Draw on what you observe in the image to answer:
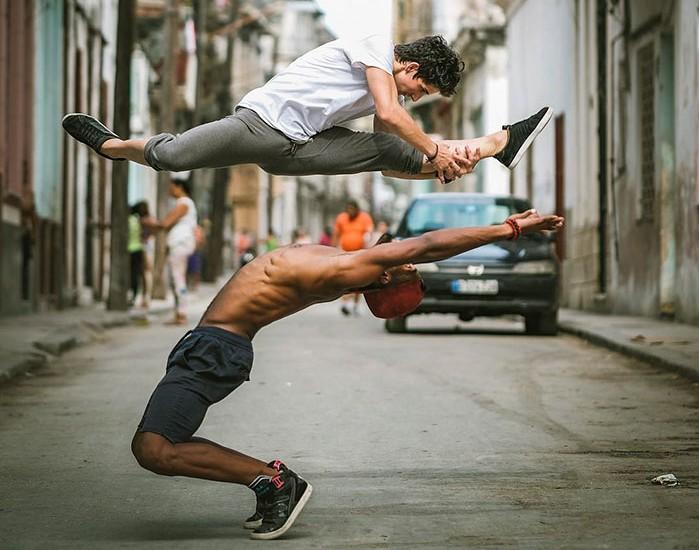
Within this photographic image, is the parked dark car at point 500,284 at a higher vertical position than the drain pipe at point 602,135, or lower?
lower

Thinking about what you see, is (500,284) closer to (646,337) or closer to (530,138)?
(646,337)

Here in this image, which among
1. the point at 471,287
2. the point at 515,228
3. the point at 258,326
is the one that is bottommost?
the point at 258,326

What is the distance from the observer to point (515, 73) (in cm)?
3734

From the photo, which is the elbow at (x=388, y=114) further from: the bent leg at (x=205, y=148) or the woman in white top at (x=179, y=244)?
the woman in white top at (x=179, y=244)

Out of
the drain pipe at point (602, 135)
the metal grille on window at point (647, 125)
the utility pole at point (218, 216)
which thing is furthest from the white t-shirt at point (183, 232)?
the utility pole at point (218, 216)

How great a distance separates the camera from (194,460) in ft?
19.7

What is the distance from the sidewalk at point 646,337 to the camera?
13.6 m

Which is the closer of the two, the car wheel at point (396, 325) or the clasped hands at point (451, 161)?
the clasped hands at point (451, 161)

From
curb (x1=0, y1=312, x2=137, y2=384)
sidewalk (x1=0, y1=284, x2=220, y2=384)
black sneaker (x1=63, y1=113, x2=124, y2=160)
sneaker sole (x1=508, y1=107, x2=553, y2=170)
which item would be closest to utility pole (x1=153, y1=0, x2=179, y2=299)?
sidewalk (x1=0, y1=284, x2=220, y2=384)

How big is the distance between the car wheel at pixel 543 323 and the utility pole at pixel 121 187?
7410mm

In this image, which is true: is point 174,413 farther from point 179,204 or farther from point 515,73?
point 515,73

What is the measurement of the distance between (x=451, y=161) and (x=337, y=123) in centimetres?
55

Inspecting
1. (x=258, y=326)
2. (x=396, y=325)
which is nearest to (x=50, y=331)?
(x=396, y=325)

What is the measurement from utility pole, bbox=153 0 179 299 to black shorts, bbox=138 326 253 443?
24448mm
